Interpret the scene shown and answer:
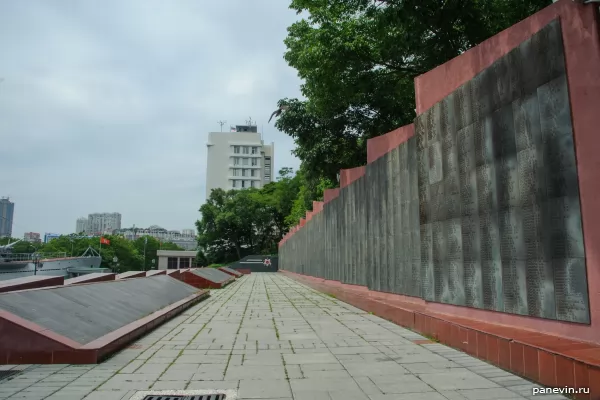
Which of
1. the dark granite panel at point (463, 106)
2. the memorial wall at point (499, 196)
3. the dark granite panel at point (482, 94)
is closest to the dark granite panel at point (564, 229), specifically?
the memorial wall at point (499, 196)

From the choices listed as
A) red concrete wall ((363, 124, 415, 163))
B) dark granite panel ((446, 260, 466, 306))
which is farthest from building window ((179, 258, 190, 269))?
dark granite panel ((446, 260, 466, 306))

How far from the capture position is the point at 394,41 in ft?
34.2

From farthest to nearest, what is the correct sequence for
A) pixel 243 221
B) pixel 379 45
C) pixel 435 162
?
pixel 243 221 → pixel 379 45 → pixel 435 162

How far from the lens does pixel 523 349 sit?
3.67m

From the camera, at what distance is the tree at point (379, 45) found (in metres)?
8.13

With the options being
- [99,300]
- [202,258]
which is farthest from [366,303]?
[202,258]

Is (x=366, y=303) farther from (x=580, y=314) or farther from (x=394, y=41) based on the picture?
(x=394, y=41)

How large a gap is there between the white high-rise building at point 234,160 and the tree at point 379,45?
2575 inches

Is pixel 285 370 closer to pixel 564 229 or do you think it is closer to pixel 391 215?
pixel 564 229

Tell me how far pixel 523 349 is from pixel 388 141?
5765mm

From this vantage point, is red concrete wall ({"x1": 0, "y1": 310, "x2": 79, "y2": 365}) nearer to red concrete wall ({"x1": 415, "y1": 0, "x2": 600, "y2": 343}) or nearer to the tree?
red concrete wall ({"x1": 415, "y1": 0, "x2": 600, "y2": 343})

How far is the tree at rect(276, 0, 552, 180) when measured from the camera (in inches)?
320

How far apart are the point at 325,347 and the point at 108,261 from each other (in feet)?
251

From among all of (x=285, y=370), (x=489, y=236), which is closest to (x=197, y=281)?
(x=285, y=370)
